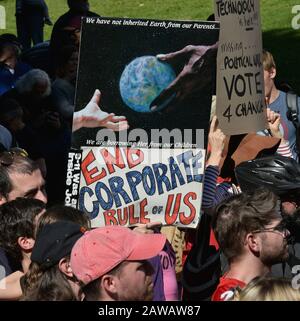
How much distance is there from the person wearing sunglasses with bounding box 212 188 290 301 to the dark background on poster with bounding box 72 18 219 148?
543 millimetres

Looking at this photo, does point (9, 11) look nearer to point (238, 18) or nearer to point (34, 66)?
point (34, 66)

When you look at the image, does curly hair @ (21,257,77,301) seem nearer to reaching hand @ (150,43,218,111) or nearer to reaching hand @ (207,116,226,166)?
reaching hand @ (150,43,218,111)

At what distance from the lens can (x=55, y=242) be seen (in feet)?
14.3

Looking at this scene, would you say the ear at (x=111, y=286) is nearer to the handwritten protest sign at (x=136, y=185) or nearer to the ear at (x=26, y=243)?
the ear at (x=26, y=243)

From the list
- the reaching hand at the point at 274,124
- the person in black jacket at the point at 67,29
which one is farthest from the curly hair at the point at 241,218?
the person in black jacket at the point at 67,29

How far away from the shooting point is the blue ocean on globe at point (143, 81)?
4930mm

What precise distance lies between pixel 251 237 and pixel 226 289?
34cm

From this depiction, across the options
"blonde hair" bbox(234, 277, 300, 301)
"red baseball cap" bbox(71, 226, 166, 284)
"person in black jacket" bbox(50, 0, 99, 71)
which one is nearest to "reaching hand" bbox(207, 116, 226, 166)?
"red baseball cap" bbox(71, 226, 166, 284)

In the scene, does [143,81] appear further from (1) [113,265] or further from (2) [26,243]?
(1) [113,265]

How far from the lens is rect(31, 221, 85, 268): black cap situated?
4301 millimetres

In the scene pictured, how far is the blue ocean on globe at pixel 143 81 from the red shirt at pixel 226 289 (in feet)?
3.16

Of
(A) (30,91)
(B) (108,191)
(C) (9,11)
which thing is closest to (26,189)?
(B) (108,191)

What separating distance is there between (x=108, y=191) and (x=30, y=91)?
248 centimetres

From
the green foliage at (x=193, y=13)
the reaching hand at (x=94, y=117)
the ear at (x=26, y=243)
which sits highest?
the green foliage at (x=193, y=13)
